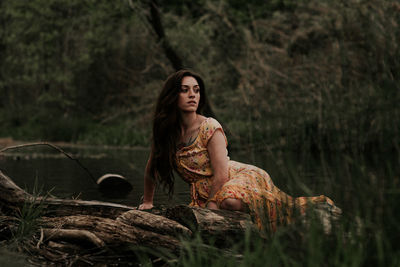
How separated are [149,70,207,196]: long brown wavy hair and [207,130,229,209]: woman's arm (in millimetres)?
327

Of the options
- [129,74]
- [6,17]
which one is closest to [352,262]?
[129,74]

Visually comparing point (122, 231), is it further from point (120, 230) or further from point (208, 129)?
point (208, 129)

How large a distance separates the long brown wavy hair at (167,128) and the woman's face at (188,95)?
31 millimetres

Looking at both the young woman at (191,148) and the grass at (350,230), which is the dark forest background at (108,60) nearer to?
the young woman at (191,148)

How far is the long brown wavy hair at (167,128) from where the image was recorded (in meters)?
3.72

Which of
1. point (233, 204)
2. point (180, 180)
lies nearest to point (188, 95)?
point (233, 204)

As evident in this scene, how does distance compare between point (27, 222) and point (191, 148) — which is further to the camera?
point (191, 148)

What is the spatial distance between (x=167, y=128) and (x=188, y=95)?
0.30 m

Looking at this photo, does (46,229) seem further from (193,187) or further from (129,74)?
(129,74)

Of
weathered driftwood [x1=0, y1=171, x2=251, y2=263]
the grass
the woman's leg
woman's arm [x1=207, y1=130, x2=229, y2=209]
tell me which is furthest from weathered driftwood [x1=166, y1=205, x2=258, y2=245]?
the grass

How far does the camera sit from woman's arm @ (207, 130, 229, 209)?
3.54 m

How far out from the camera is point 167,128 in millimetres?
3756

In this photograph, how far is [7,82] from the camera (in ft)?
74.6

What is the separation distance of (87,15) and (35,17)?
100.0 inches
